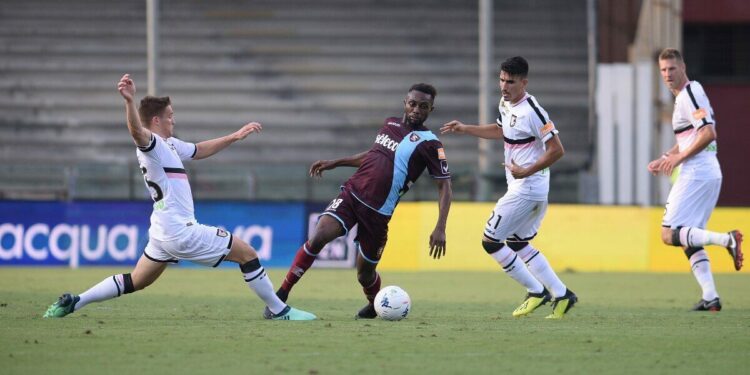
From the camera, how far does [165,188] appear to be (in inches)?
396

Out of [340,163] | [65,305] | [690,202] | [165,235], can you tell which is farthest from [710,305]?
[65,305]

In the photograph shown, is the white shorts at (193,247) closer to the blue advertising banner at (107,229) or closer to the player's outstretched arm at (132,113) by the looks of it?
the player's outstretched arm at (132,113)

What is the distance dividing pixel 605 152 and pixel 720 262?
18.4 ft

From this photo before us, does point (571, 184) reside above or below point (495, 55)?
below

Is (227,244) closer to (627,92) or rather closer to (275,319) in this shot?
(275,319)

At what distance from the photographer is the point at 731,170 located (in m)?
31.6

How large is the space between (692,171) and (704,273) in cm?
101

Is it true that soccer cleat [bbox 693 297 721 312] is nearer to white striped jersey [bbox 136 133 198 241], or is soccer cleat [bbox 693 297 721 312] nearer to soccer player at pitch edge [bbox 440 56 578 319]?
soccer player at pitch edge [bbox 440 56 578 319]

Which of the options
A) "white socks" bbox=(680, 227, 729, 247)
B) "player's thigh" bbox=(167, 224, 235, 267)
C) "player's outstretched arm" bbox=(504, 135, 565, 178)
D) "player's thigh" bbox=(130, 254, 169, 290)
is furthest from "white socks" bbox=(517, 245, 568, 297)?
"player's thigh" bbox=(130, 254, 169, 290)

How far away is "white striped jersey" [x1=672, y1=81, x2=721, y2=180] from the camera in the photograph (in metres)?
12.1

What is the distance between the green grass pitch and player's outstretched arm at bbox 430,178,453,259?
0.63 meters

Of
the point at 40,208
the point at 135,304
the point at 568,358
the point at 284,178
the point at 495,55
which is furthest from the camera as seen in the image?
the point at 495,55

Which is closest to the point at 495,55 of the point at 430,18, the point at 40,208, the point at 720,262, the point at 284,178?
the point at 430,18

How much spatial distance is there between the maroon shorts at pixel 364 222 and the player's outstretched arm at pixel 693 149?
114 inches
